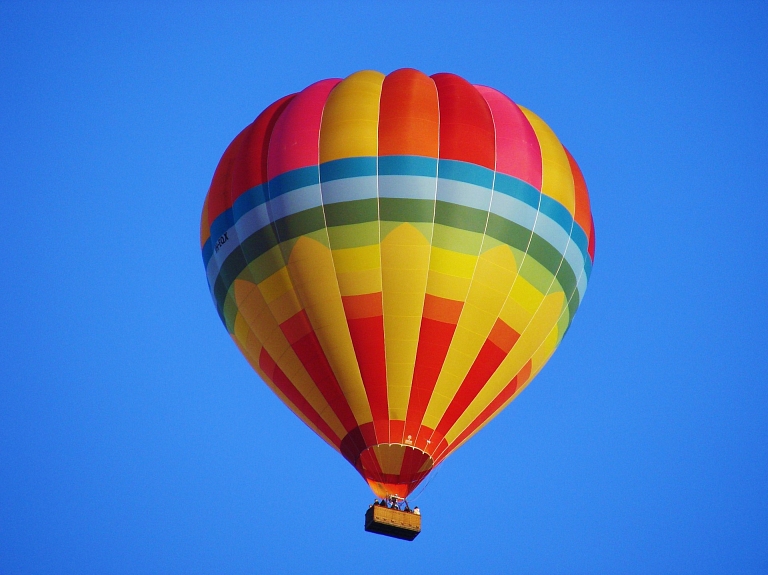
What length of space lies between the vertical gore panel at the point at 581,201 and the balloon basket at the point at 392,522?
5343 mm

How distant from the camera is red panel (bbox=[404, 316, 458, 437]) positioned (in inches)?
766

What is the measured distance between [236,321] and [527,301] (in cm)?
448

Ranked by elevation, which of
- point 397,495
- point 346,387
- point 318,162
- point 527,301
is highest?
point 318,162

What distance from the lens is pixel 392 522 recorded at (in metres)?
19.0

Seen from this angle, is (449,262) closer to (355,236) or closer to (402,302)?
(402,302)

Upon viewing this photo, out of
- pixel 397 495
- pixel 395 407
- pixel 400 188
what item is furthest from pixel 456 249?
pixel 397 495

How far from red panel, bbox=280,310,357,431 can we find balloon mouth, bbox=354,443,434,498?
0.54 metres

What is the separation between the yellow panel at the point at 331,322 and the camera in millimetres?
19531

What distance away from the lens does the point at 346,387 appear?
19.6m

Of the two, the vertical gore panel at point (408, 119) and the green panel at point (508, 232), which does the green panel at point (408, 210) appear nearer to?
the vertical gore panel at point (408, 119)

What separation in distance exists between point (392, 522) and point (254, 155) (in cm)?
597

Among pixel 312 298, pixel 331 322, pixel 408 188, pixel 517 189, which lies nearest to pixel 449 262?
pixel 408 188

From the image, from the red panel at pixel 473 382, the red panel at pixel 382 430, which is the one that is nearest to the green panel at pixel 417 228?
the red panel at pixel 473 382

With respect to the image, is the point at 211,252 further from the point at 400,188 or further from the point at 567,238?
the point at 567,238
